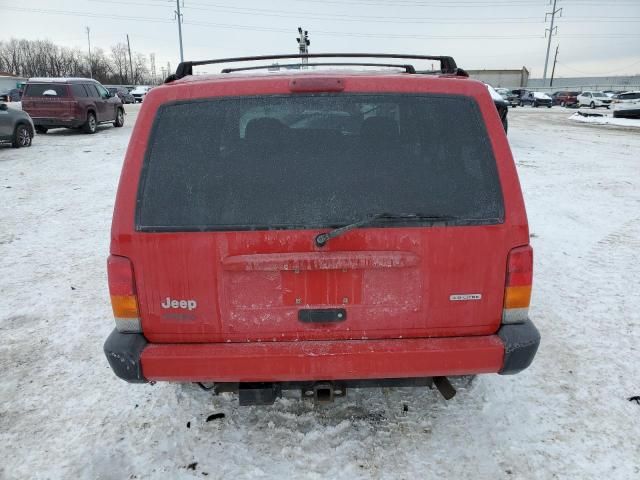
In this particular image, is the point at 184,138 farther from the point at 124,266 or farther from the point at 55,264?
the point at 55,264

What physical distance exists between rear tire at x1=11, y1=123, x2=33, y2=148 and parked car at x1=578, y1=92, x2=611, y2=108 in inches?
1813

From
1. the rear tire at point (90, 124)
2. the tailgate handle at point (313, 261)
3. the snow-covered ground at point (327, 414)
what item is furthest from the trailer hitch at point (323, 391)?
the rear tire at point (90, 124)

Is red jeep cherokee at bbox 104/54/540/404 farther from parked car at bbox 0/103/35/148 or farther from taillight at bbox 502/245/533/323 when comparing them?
parked car at bbox 0/103/35/148

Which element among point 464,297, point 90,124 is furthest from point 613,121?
point 464,297

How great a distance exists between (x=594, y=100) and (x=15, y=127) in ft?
153

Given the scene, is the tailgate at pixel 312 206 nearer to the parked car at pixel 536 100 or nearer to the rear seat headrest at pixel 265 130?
the rear seat headrest at pixel 265 130

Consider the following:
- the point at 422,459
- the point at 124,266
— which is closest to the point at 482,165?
the point at 422,459

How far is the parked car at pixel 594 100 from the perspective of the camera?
44031 mm

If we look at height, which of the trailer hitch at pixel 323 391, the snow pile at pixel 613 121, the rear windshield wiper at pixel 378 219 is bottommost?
the snow pile at pixel 613 121

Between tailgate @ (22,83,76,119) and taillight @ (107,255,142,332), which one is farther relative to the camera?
tailgate @ (22,83,76,119)

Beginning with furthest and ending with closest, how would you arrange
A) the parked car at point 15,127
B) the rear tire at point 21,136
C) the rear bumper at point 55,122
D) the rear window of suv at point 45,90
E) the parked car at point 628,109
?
1. the parked car at point 628,109
2. the rear bumper at point 55,122
3. the rear window of suv at point 45,90
4. the rear tire at point 21,136
5. the parked car at point 15,127

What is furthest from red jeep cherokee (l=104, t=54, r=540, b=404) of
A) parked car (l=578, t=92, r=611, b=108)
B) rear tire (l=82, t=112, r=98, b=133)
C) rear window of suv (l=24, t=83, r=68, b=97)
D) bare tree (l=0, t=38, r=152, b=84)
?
bare tree (l=0, t=38, r=152, b=84)

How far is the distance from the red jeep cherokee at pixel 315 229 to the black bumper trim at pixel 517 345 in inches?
0.4

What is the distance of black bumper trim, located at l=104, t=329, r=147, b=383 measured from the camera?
2328mm
